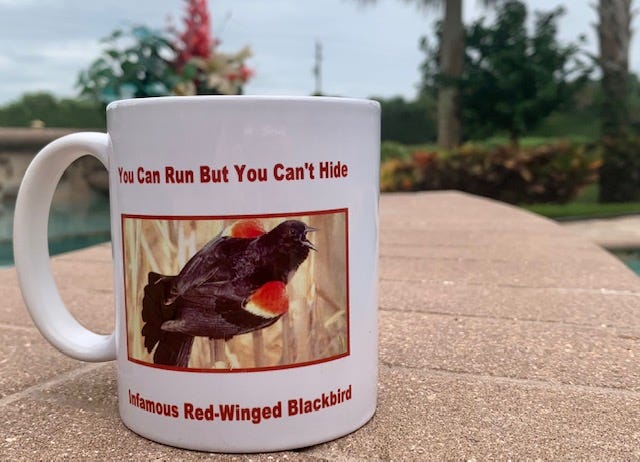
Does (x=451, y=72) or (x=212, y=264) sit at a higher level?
(x=451, y=72)

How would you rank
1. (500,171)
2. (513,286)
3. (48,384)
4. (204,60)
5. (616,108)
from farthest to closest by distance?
(616,108) < (500,171) < (204,60) < (513,286) < (48,384)

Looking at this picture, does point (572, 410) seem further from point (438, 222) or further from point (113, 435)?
point (438, 222)

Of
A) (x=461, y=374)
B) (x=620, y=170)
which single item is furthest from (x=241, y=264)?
(x=620, y=170)

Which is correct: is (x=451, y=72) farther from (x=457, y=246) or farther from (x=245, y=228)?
(x=245, y=228)

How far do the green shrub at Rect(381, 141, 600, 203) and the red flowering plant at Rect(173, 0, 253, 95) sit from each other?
375cm

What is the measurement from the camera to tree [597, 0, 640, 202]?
27.1 feet

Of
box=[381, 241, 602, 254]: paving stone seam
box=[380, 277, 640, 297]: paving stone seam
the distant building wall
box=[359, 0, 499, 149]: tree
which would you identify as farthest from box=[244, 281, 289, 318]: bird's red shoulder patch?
box=[359, 0, 499, 149]: tree

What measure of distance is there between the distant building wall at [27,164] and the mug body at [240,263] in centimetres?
556

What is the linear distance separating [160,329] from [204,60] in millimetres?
3928

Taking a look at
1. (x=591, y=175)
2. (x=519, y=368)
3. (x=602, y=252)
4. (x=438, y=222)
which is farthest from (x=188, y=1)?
(x=591, y=175)

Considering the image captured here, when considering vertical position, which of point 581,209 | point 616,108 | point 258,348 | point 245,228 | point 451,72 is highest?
point 451,72

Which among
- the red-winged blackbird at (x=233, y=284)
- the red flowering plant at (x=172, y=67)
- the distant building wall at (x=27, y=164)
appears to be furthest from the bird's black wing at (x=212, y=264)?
the distant building wall at (x=27, y=164)

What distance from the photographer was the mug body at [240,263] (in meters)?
0.55

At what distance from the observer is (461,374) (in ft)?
2.67
